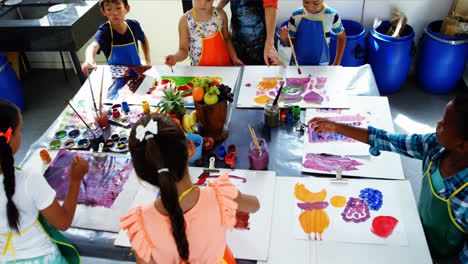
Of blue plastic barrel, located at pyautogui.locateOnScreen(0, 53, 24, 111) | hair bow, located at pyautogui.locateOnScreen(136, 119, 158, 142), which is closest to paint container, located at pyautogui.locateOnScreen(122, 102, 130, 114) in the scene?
hair bow, located at pyautogui.locateOnScreen(136, 119, 158, 142)

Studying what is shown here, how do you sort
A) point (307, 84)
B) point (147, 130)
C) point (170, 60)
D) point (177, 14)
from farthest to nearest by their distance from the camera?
point (177, 14)
point (170, 60)
point (307, 84)
point (147, 130)

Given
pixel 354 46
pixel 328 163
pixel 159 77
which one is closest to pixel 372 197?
pixel 328 163

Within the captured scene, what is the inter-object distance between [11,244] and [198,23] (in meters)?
1.50

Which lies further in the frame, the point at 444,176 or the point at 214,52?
the point at 214,52

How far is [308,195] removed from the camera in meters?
1.29

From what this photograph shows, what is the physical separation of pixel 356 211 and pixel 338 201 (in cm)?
7

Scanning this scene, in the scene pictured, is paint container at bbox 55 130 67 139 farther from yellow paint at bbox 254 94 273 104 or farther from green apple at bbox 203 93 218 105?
yellow paint at bbox 254 94 273 104

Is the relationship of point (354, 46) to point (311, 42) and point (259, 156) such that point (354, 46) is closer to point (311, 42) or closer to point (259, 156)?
point (311, 42)

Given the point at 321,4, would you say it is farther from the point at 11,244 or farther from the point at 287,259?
the point at 11,244

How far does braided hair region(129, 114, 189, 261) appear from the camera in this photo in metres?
0.90

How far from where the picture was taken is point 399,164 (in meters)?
1.38

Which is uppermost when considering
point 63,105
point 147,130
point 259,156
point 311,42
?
point 147,130

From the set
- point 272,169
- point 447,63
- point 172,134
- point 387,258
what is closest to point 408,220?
point 387,258

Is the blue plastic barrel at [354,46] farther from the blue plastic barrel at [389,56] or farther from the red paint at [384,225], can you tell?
the red paint at [384,225]
